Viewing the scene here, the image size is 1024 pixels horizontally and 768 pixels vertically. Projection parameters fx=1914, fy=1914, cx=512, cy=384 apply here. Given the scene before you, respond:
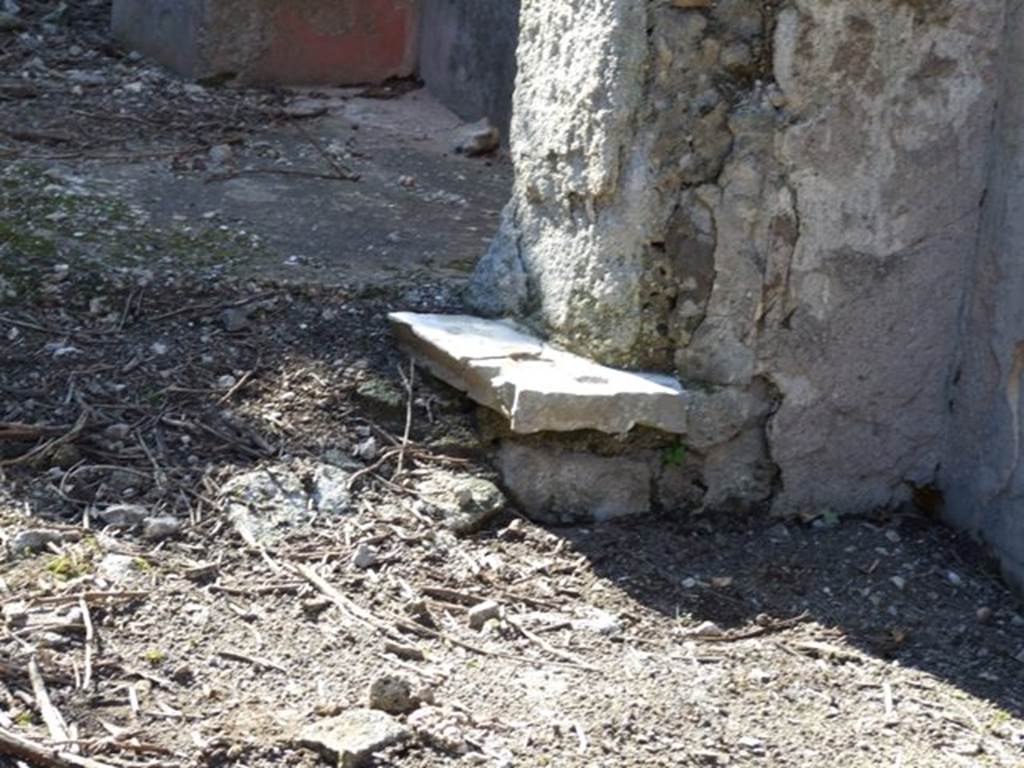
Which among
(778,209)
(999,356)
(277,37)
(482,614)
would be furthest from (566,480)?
(277,37)

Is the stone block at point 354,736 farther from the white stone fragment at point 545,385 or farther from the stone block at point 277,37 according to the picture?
the stone block at point 277,37

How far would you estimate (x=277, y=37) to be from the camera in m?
6.73

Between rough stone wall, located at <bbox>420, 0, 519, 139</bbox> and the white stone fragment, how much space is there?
2.28 metres

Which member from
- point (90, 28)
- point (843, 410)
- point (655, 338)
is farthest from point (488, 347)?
point (90, 28)

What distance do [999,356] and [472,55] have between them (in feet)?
10.3

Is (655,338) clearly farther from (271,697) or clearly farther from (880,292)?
(271,697)

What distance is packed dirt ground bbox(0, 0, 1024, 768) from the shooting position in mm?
3096

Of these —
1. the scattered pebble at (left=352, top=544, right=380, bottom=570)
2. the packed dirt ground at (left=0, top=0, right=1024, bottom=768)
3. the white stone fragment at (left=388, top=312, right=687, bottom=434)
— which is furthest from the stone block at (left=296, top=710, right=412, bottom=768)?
the white stone fragment at (left=388, top=312, right=687, bottom=434)

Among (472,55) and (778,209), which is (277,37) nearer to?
(472,55)

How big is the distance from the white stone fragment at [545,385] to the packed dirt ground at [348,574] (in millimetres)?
136

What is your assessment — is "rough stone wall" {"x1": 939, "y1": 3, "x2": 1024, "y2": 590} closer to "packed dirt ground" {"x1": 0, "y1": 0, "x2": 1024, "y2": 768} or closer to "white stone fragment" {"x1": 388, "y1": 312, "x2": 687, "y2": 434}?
"packed dirt ground" {"x1": 0, "y1": 0, "x2": 1024, "y2": 768}

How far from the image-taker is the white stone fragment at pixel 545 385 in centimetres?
371

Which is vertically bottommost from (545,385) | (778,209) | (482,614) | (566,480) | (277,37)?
(482,614)

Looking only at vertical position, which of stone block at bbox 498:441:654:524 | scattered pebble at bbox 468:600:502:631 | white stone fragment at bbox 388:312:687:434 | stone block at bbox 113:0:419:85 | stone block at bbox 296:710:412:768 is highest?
stone block at bbox 113:0:419:85
